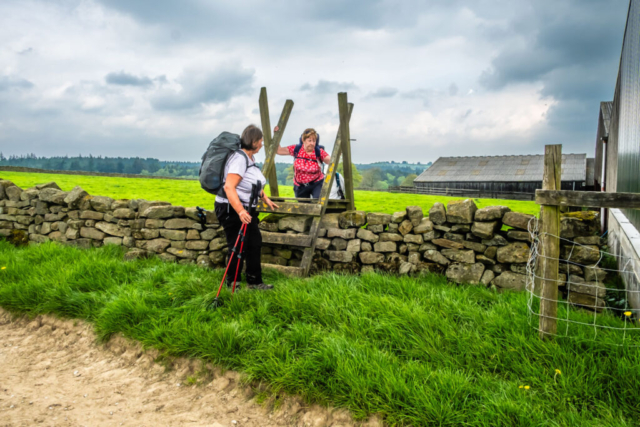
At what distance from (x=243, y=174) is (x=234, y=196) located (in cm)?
40

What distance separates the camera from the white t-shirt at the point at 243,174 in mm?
4914

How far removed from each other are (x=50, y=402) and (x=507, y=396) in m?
4.15

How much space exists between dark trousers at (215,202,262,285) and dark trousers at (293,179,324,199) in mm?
2142

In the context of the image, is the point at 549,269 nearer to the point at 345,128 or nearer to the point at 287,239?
the point at 287,239

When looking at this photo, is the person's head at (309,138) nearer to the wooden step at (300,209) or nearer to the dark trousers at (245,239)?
the wooden step at (300,209)

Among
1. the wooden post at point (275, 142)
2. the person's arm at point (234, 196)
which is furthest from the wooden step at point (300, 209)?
the person's arm at point (234, 196)

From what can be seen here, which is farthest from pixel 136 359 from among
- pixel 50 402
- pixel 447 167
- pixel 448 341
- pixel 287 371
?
pixel 447 167

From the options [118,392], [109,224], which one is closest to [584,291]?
[118,392]

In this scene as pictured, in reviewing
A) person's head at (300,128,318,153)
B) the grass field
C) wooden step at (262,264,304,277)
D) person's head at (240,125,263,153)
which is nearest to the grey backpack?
person's head at (240,125,263,153)

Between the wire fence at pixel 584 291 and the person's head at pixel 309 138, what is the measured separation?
3836 mm

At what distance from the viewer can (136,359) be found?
14.1 feet

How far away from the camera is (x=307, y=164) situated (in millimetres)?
7145

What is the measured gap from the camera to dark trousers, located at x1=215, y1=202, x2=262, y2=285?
5.13 m

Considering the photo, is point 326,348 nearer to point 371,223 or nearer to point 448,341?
point 448,341
